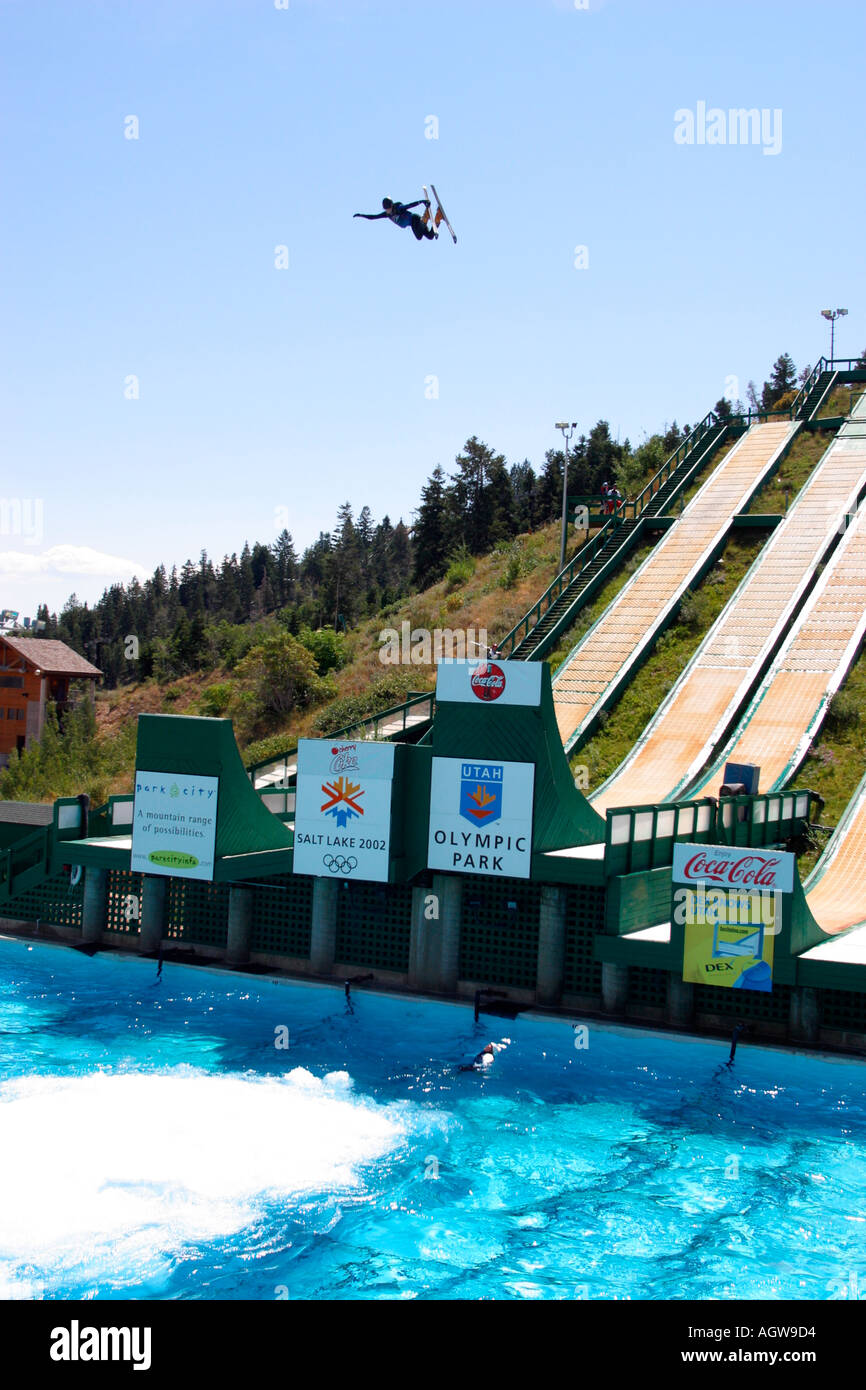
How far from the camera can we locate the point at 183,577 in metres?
151

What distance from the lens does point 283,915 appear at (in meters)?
22.7

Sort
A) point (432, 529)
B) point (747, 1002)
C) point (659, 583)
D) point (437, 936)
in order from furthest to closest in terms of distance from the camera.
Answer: point (432, 529) < point (659, 583) < point (437, 936) < point (747, 1002)

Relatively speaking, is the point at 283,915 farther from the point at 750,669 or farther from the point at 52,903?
the point at 750,669

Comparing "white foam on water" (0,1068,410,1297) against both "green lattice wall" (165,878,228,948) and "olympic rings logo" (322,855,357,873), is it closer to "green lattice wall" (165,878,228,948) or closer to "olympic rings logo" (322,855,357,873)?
"olympic rings logo" (322,855,357,873)

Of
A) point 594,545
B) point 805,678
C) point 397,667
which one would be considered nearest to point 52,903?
point 397,667

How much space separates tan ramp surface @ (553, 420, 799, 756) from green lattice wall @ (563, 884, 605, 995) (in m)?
12.0

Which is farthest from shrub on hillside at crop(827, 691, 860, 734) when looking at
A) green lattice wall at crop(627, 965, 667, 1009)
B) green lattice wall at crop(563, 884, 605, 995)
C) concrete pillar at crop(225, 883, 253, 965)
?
concrete pillar at crop(225, 883, 253, 965)

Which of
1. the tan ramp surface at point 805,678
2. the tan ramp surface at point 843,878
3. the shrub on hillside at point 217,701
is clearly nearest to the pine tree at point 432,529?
the shrub on hillside at point 217,701

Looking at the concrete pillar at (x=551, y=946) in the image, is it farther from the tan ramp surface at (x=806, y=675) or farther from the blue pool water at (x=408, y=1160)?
the tan ramp surface at (x=806, y=675)

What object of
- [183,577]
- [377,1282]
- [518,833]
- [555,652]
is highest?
[183,577]

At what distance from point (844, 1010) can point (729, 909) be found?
7.48ft
